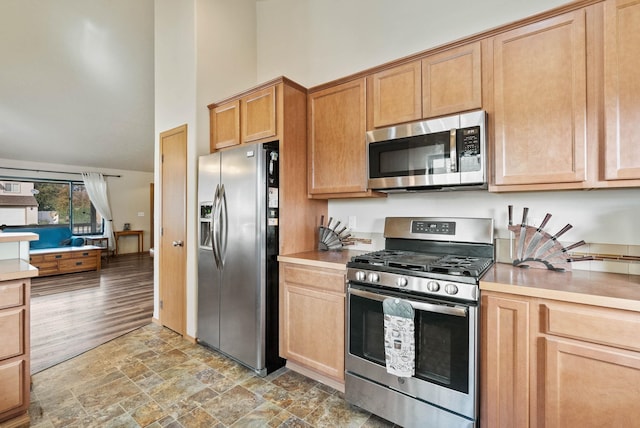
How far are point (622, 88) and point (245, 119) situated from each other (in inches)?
96.9

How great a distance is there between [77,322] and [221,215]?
2.41 metres

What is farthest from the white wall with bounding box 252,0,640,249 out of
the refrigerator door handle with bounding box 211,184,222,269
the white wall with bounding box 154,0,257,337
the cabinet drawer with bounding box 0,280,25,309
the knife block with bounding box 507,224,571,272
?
the cabinet drawer with bounding box 0,280,25,309

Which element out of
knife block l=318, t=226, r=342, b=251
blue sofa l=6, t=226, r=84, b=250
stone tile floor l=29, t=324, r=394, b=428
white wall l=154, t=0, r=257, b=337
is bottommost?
stone tile floor l=29, t=324, r=394, b=428

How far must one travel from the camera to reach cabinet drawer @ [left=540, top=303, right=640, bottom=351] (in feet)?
3.87

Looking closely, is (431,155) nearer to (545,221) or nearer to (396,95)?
(396,95)

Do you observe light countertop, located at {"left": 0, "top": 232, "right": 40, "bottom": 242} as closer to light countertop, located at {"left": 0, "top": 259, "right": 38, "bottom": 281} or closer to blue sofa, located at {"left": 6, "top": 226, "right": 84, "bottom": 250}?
light countertop, located at {"left": 0, "top": 259, "right": 38, "bottom": 281}

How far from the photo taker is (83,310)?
12.5 feet

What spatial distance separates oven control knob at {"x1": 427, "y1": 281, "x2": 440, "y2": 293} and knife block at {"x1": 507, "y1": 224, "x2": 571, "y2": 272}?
657 mm

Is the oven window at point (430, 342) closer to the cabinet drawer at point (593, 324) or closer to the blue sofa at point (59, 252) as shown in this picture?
the cabinet drawer at point (593, 324)

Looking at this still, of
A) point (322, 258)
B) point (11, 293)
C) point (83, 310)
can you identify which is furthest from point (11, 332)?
point (83, 310)

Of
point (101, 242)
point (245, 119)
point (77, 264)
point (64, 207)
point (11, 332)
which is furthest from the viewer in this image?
point (101, 242)

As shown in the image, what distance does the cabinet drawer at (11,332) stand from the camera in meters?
1.71

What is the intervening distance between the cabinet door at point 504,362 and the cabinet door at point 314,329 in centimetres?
85

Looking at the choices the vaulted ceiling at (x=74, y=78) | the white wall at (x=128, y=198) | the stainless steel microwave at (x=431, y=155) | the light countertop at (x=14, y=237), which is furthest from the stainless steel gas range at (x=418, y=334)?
the white wall at (x=128, y=198)
